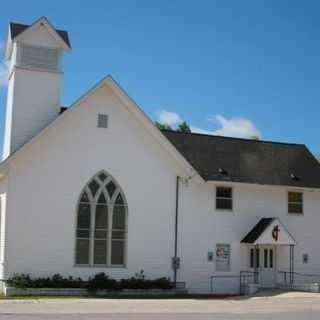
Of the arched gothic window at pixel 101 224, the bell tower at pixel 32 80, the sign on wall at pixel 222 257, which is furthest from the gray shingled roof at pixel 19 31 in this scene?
the sign on wall at pixel 222 257

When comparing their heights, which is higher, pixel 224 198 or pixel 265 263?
pixel 224 198

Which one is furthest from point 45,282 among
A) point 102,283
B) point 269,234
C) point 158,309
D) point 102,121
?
point 269,234

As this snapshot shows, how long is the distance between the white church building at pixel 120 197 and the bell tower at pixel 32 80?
48 millimetres

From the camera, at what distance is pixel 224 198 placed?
34.5 metres

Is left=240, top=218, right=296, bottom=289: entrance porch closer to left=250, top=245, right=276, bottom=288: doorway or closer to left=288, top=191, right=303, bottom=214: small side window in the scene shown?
left=250, top=245, right=276, bottom=288: doorway

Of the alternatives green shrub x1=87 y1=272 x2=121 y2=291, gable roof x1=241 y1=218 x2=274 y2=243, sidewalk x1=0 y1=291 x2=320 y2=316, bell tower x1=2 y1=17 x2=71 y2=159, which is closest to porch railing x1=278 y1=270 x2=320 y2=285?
gable roof x1=241 y1=218 x2=274 y2=243

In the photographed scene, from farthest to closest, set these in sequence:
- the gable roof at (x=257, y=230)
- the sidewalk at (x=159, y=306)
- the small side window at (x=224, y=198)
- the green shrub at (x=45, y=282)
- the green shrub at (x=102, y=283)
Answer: the small side window at (x=224, y=198) < the gable roof at (x=257, y=230) < the green shrub at (x=102, y=283) < the green shrub at (x=45, y=282) < the sidewalk at (x=159, y=306)

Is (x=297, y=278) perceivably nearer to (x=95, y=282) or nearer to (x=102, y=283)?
(x=102, y=283)

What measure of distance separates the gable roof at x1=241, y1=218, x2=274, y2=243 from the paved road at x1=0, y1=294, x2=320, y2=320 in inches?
231

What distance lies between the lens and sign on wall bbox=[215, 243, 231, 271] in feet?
111

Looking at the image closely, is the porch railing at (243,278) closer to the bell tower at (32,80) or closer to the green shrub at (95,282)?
the green shrub at (95,282)

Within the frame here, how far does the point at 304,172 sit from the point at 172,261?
1021cm

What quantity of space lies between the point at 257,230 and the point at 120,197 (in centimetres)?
777

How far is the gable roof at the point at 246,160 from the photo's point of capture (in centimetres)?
3488
